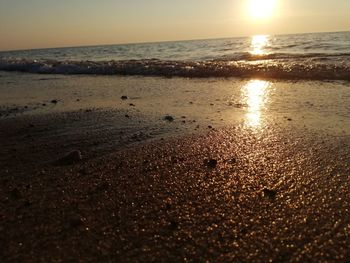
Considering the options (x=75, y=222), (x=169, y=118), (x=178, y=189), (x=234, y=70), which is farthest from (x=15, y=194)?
(x=234, y=70)

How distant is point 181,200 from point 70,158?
160 cm

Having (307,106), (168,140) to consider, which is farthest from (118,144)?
(307,106)

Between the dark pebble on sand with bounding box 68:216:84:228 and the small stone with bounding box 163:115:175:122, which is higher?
the small stone with bounding box 163:115:175:122

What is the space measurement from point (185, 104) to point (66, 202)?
4583mm

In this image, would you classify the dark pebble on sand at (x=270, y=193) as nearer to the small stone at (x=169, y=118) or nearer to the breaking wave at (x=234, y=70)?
the small stone at (x=169, y=118)

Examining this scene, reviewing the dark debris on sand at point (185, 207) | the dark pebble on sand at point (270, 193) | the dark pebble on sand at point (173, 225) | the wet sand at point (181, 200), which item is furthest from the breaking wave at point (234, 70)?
the dark pebble on sand at point (173, 225)

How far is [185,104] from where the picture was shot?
7.33m

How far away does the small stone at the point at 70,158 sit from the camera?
3997 millimetres

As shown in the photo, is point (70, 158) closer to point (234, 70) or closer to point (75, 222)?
point (75, 222)

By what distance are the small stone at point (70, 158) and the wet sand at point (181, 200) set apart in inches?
3.4

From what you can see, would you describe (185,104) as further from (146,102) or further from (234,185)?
(234,185)

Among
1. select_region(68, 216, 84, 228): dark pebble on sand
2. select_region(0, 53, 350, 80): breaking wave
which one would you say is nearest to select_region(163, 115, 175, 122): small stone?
select_region(68, 216, 84, 228): dark pebble on sand

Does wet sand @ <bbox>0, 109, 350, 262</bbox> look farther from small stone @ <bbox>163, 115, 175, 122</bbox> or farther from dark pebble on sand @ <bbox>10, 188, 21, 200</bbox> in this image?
small stone @ <bbox>163, 115, 175, 122</bbox>

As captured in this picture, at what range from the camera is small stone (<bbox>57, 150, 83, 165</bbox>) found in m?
4.00
